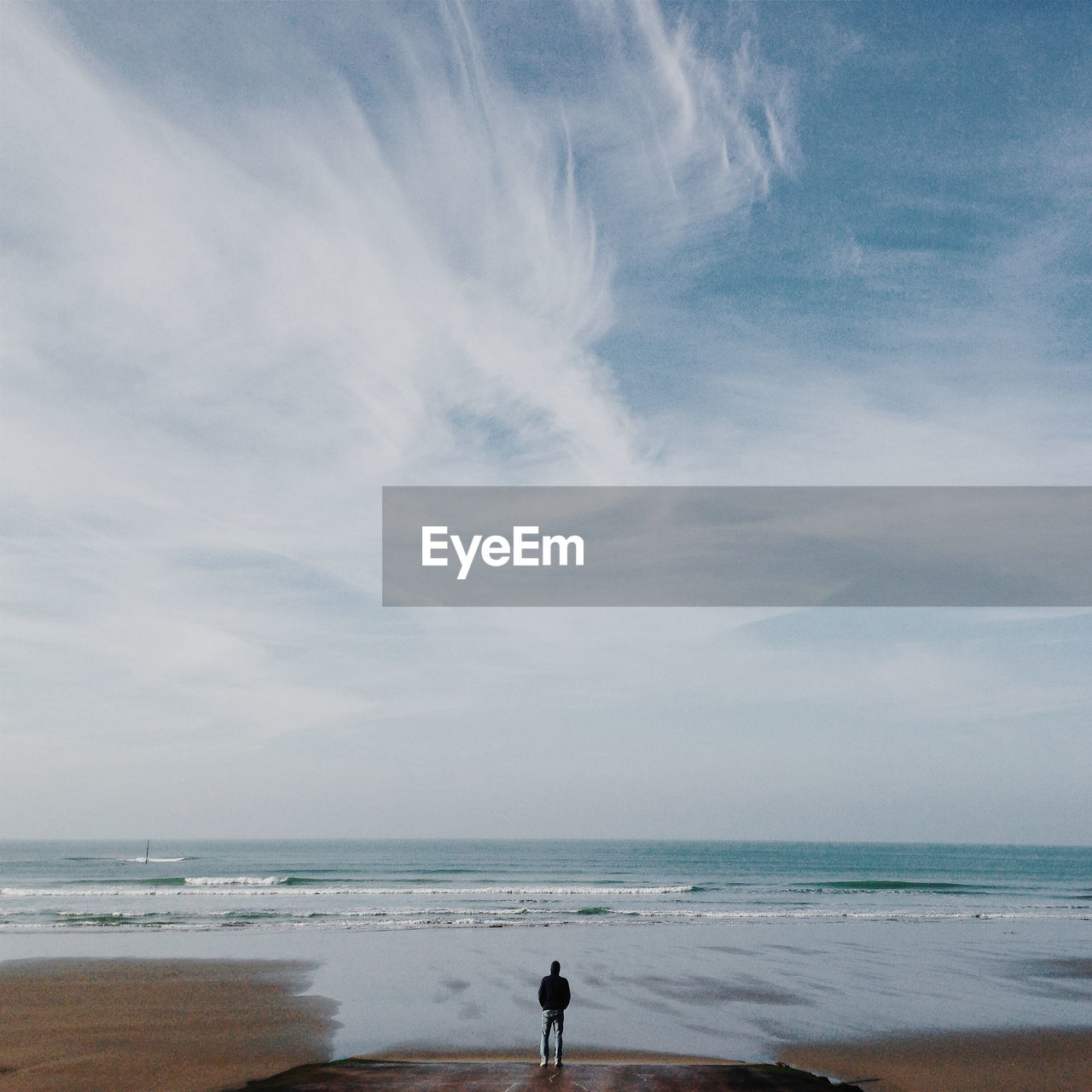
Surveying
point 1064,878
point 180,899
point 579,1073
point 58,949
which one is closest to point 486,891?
point 180,899

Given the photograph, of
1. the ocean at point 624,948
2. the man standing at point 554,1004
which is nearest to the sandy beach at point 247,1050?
the ocean at point 624,948

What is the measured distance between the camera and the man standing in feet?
41.5

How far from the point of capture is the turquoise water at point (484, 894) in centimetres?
3378

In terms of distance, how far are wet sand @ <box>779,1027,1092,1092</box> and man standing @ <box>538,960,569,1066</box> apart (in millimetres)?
3940

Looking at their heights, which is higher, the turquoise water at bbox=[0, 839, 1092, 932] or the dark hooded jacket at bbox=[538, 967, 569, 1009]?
the dark hooded jacket at bbox=[538, 967, 569, 1009]

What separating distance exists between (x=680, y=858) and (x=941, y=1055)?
91.7 metres

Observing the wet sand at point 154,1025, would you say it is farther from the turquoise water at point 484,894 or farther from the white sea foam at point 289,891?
the white sea foam at point 289,891

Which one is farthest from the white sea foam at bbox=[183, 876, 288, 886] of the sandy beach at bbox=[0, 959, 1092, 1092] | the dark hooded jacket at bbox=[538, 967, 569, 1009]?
the dark hooded jacket at bbox=[538, 967, 569, 1009]

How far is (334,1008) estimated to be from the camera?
17344 millimetres

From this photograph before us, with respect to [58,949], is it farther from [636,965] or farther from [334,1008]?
[636,965]

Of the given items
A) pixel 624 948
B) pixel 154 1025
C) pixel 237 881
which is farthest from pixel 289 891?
pixel 154 1025

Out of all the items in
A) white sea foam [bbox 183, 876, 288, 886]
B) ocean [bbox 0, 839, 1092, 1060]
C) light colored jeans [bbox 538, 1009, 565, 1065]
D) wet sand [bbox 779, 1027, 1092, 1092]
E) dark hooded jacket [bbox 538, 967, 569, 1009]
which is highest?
dark hooded jacket [bbox 538, 967, 569, 1009]

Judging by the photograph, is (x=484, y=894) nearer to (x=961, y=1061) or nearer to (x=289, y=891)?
(x=289, y=891)

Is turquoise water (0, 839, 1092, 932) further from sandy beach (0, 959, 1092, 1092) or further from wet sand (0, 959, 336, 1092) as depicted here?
sandy beach (0, 959, 1092, 1092)
